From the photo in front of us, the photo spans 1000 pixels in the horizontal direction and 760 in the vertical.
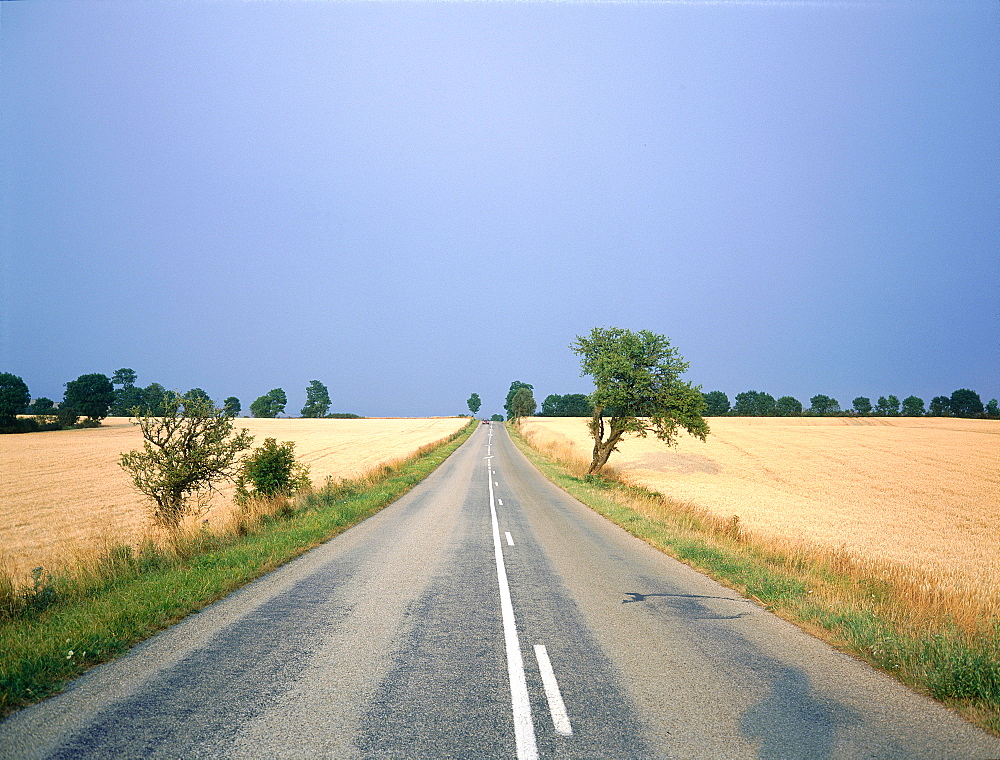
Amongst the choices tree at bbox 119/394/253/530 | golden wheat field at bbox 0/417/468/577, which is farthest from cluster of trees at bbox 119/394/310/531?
golden wheat field at bbox 0/417/468/577

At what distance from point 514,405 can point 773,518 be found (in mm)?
111845

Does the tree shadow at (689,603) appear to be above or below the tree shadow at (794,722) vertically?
below

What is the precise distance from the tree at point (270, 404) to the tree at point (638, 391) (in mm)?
135415

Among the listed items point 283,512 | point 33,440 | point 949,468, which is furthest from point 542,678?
point 33,440

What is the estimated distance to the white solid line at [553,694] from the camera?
393 centimetres

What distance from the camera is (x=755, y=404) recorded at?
506 feet

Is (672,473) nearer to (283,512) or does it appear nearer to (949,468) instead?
(949,468)

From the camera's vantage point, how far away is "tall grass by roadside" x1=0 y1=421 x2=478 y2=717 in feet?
15.9

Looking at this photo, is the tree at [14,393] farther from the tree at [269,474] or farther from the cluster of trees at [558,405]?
the cluster of trees at [558,405]

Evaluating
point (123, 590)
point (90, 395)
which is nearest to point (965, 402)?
point (123, 590)

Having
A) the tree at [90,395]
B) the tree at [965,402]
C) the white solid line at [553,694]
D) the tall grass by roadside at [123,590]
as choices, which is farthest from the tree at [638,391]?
the tree at [965,402]

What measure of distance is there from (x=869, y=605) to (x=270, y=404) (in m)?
154

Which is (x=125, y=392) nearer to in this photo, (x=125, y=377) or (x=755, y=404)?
(x=125, y=377)

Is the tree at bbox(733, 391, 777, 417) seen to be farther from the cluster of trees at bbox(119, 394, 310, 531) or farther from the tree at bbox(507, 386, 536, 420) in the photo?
the cluster of trees at bbox(119, 394, 310, 531)
